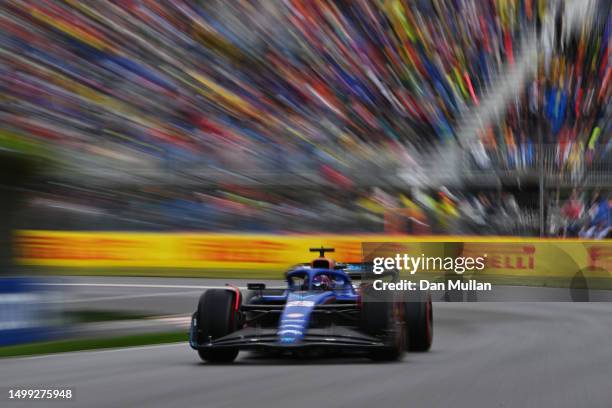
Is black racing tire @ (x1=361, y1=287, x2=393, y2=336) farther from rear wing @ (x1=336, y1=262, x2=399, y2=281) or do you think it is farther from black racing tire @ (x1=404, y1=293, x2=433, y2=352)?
rear wing @ (x1=336, y1=262, x2=399, y2=281)

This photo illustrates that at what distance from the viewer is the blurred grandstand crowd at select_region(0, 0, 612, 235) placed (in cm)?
2548

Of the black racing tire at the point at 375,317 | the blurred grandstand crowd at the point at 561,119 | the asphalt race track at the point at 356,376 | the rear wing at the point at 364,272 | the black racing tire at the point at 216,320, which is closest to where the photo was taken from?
the asphalt race track at the point at 356,376

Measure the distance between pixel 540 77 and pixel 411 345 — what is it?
56.0 ft

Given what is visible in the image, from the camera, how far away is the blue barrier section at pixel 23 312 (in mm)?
10375

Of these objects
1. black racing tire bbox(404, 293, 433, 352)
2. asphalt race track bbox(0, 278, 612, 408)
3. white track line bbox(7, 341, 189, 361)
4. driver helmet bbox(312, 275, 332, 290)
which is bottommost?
asphalt race track bbox(0, 278, 612, 408)

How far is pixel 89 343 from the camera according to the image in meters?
11.1

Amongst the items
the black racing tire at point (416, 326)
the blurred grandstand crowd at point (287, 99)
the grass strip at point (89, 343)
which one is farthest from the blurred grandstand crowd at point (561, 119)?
the black racing tire at point (416, 326)

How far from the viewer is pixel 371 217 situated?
2503cm

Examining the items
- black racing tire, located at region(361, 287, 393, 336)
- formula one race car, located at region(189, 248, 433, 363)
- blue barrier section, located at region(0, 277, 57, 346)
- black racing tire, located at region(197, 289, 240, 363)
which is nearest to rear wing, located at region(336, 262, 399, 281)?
formula one race car, located at region(189, 248, 433, 363)

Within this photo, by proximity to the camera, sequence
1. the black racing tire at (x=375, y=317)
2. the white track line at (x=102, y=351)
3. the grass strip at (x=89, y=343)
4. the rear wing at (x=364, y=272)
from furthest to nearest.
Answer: the rear wing at (x=364, y=272) < the grass strip at (x=89, y=343) < the white track line at (x=102, y=351) < the black racing tire at (x=375, y=317)

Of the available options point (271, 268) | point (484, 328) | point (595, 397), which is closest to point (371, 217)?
point (271, 268)

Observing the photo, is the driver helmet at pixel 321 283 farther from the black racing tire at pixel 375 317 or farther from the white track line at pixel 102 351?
the white track line at pixel 102 351

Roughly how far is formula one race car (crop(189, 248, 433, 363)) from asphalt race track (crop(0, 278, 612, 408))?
0.69 feet

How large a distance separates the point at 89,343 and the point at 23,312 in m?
0.87
